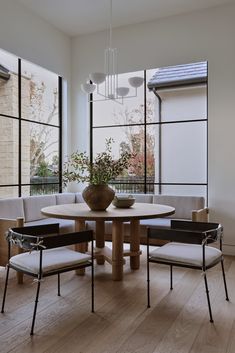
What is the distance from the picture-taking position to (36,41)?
462 cm

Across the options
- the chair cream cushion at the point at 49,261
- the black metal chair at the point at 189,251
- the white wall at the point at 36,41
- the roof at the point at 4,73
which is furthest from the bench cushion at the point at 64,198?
the black metal chair at the point at 189,251

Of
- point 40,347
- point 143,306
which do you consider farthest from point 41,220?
point 40,347

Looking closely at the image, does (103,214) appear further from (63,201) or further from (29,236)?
(63,201)

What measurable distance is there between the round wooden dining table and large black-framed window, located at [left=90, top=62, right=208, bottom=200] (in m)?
1.60

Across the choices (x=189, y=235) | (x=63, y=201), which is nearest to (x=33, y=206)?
(x=63, y=201)

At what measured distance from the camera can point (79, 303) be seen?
2.64 m

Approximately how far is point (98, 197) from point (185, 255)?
3.52ft

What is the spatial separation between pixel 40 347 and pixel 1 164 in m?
3.14

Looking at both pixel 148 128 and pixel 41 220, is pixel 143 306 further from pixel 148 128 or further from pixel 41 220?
pixel 148 128

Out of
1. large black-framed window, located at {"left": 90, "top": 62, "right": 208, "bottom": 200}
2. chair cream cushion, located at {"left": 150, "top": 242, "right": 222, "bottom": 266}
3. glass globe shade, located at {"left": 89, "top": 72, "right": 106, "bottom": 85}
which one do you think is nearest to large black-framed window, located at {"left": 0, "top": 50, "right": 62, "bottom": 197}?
large black-framed window, located at {"left": 90, "top": 62, "right": 208, "bottom": 200}

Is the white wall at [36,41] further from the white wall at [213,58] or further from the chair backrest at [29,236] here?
the chair backrest at [29,236]

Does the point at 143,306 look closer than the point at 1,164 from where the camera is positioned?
Yes

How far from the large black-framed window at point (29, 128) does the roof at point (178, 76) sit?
164cm

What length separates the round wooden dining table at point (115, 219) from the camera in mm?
2762
